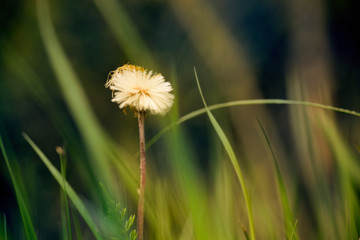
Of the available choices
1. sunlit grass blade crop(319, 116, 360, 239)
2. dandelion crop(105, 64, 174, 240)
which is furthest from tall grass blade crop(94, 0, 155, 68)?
sunlit grass blade crop(319, 116, 360, 239)

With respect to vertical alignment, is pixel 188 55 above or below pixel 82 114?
above

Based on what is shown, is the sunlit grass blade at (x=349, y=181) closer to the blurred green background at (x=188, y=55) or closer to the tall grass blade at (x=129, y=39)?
the tall grass blade at (x=129, y=39)

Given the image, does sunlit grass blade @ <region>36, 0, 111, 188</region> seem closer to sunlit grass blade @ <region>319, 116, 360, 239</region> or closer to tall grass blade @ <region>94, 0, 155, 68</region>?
tall grass blade @ <region>94, 0, 155, 68</region>

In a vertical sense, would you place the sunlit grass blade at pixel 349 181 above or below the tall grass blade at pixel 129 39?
below

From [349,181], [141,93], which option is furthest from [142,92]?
[349,181]

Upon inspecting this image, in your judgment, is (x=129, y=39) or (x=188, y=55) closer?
(x=129, y=39)

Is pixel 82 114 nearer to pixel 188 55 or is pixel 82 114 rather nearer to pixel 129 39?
pixel 129 39

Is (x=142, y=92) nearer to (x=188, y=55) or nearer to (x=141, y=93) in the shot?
(x=141, y=93)

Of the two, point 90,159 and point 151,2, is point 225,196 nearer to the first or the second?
point 90,159

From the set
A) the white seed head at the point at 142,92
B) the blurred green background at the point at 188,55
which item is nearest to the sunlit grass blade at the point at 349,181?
the white seed head at the point at 142,92

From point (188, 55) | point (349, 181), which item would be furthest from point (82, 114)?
point (188, 55)
